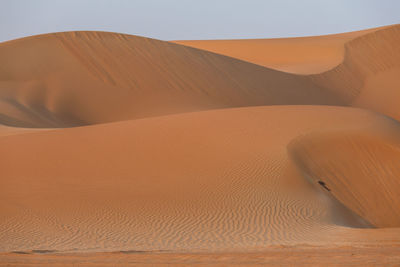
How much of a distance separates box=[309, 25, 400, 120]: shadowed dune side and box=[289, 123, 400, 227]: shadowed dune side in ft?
53.7

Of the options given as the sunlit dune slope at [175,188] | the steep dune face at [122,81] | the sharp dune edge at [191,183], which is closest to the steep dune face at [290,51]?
the steep dune face at [122,81]

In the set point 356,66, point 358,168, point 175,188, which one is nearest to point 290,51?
point 356,66

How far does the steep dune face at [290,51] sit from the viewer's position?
34400mm

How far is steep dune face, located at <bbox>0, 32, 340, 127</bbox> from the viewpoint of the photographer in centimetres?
2380

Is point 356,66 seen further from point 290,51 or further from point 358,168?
point 358,168

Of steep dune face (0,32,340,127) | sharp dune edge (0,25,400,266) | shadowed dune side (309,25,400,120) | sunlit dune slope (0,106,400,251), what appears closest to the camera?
sharp dune edge (0,25,400,266)

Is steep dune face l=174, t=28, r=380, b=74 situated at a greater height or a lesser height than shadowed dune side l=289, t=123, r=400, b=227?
greater

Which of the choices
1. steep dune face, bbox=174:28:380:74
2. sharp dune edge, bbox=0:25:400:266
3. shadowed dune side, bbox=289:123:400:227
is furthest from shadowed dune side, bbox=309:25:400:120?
shadowed dune side, bbox=289:123:400:227

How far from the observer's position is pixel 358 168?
1239cm

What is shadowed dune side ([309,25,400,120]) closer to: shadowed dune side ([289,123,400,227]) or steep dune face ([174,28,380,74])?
steep dune face ([174,28,380,74])

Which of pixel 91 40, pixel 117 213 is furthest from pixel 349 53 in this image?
pixel 117 213

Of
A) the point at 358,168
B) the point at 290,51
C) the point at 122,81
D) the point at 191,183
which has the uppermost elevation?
the point at 290,51

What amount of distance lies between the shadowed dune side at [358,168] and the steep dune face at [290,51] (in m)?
18.8

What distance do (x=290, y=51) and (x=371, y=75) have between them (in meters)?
10.8
